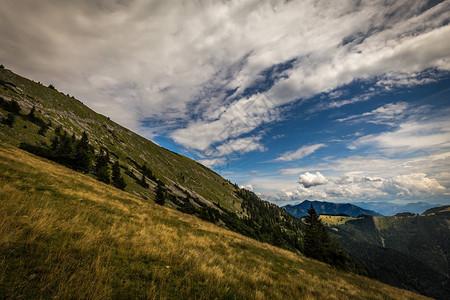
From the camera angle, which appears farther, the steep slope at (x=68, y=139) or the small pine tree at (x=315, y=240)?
the steep slope at (x=68, y=139)

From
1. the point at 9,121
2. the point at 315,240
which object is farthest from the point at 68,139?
the point at 315,240

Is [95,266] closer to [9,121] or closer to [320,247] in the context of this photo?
[320,247]

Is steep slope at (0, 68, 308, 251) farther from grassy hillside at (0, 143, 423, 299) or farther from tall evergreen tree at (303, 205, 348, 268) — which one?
grassy hillside at (0, 143, 423, 299)

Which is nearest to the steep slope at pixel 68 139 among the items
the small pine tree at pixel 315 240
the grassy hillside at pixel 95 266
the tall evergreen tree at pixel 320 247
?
the small pine tree at pixel 315 240

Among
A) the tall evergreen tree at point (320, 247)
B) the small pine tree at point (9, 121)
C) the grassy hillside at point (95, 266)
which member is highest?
the small pine tree at point (9, 121)

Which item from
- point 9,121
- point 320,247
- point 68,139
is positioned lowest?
point 320,247

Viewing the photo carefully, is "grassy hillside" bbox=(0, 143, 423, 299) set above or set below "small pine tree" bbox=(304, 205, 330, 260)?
above

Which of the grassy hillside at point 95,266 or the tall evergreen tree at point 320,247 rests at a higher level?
the grassy hillside at point 95,266

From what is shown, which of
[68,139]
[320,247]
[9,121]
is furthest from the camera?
[9,121]

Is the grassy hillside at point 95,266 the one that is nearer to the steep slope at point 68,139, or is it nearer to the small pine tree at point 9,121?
the steep slope at point 68,139

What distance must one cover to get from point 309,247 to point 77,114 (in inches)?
6728

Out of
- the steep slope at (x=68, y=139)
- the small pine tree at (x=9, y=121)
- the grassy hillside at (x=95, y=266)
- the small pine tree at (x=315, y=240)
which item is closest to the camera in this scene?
the grassy hillside at (x=95, y=266)

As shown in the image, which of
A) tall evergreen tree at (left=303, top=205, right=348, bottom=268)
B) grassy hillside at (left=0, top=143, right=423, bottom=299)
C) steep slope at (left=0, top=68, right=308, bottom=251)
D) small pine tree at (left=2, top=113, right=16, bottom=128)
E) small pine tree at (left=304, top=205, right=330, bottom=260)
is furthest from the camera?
small pine tree at (left=2, top=113, right=16, bottom=128)

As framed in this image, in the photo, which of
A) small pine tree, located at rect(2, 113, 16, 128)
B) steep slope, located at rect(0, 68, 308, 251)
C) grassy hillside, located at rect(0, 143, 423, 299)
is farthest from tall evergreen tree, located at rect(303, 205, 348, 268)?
small pine tree, located at rect(2, 113, 16, 128)
